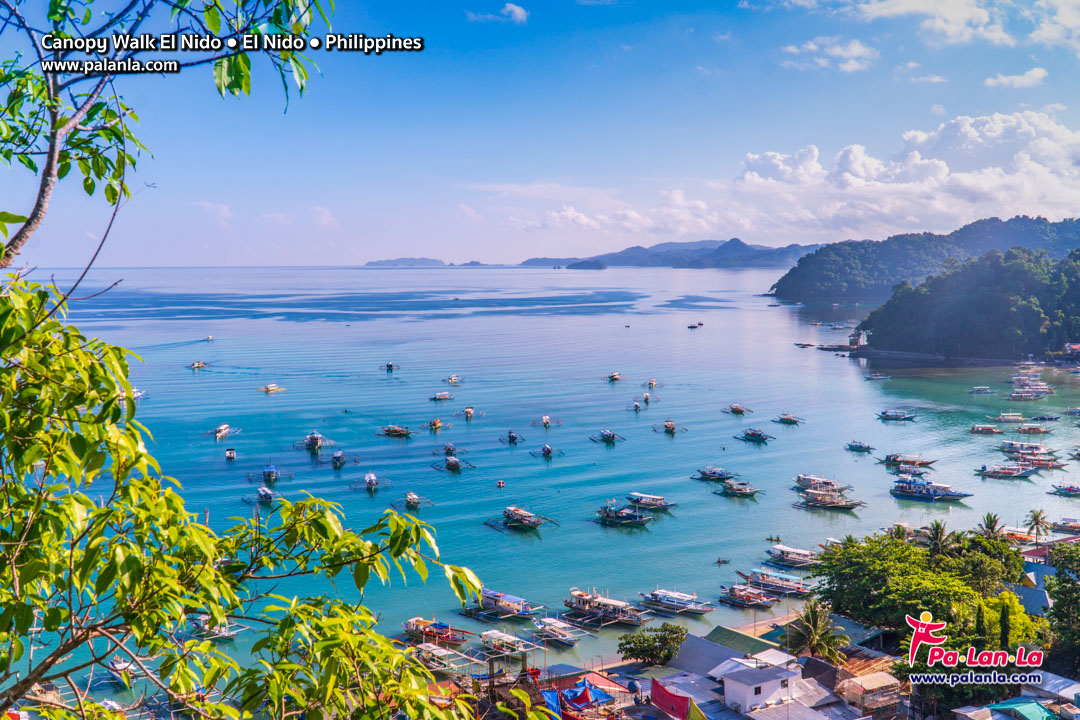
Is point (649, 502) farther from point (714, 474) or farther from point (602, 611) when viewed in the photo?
point (602, 611)

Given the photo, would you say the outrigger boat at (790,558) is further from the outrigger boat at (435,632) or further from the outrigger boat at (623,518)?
the outrigger boat at (435,632)

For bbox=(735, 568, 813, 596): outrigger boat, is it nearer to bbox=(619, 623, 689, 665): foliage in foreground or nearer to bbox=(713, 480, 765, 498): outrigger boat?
bbox=(619, 623, 689, 665): foliage in foreground

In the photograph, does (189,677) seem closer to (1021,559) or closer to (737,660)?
(737,660)

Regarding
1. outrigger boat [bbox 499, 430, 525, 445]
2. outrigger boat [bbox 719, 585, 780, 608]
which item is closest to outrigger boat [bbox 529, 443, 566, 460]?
outrigger boat [bbox 499, 430, 525, 445]

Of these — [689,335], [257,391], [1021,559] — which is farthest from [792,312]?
[1021,559]

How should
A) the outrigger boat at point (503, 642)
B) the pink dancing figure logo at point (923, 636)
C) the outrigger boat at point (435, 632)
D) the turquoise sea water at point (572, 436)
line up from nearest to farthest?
the pink dancing figure logo at point (923, 636), the outrigger boat at point (503, 642), the outrigger boat at point (435, 632), the turquoise sea water at point (572, 436)

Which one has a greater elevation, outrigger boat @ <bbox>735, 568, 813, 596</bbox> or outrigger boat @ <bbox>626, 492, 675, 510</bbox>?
outrigger boat @ <bbox>626, 492, 675, 510</bbox>

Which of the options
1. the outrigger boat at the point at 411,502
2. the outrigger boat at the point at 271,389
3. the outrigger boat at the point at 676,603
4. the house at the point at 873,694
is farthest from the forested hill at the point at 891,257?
the house at the point at 873,694
